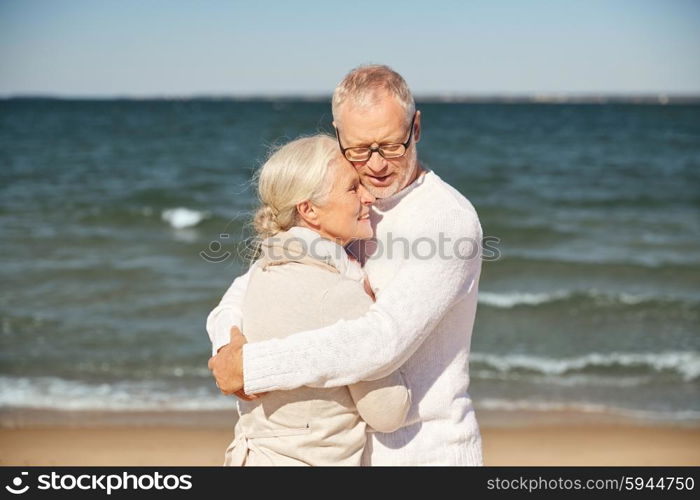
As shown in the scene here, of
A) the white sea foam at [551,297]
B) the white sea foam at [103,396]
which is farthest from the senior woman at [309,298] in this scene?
the white sea foam at [551,297]

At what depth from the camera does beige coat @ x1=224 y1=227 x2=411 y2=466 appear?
209 centimetres

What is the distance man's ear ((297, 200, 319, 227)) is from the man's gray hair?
379 millimetres

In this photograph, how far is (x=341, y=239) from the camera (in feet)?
7.47

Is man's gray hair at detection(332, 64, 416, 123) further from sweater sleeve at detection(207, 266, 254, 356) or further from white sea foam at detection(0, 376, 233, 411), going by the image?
white sea foam at detection(0, 376, 233, 411)

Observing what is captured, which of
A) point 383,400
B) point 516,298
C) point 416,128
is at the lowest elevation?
point 383,400

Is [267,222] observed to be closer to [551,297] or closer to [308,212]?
[308,212]

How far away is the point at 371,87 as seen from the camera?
234cm

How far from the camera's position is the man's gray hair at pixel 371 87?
2342mm

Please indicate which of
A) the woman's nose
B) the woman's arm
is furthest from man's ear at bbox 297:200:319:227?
the woman's arm

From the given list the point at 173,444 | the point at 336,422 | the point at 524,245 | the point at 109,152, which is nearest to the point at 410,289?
the point at 336,422

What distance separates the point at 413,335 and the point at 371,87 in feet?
2.62

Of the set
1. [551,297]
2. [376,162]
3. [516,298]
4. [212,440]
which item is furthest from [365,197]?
[551,297]

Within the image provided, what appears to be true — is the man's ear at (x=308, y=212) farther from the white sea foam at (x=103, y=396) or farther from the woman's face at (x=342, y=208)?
the white sea foam at (x=103, y=396)

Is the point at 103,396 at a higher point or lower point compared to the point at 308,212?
higher
